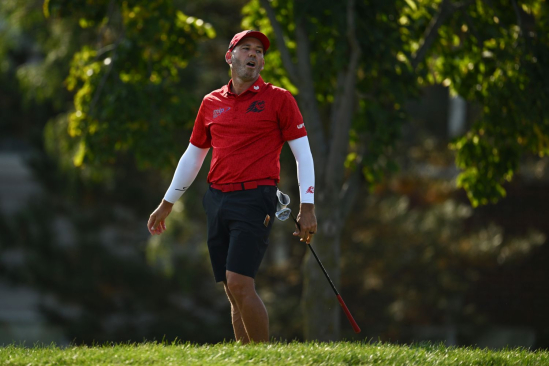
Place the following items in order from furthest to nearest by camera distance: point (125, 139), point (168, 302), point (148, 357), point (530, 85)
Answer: point (168, 302), point (125, 139), point (530, 85), point (148, 357)

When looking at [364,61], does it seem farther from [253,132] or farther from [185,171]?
[253,132]

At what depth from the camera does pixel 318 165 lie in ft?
29.0

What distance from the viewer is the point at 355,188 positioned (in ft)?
29.7

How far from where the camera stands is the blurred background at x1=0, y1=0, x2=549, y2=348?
8500 mm

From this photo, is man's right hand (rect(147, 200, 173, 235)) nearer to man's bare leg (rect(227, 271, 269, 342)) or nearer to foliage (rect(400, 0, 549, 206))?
man's bare leg (rect(227, 271, 269, 342))

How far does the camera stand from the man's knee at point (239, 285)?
5.28 meters

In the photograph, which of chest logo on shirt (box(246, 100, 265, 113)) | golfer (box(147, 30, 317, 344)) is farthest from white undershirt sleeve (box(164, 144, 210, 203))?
chest logo on shirt (box(246, 100, 265, 113))

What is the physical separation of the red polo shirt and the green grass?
1089 millimetres

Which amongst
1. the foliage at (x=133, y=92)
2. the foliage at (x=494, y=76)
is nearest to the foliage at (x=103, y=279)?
the foliage at (x=133, y=92)

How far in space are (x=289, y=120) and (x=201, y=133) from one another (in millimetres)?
683

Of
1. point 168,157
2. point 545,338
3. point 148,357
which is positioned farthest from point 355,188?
point 545,338

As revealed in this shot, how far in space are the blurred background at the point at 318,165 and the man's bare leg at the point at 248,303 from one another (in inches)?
133

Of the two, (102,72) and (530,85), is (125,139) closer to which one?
(102,72)

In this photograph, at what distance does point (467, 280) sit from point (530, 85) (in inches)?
318
